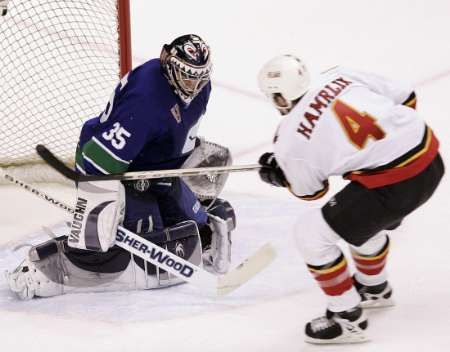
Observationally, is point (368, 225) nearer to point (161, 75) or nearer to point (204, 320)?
point (204, 320)

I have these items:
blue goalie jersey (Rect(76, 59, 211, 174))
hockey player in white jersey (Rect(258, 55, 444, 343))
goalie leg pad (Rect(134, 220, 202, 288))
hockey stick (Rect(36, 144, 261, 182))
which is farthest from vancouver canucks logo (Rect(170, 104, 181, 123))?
hockey player in white jersey (Rect(258, 55, 444, 343))

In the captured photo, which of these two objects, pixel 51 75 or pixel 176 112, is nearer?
pixel 176 112

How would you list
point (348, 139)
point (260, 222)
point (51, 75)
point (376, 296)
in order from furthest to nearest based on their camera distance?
1. point (51, 75)
2. point (260, 222)
3. point (376, 296)
4. point (348, 139)

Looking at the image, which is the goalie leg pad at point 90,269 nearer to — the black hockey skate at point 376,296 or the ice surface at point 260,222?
the ice surface at point 260,222

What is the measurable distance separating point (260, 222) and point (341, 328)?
91 centimetres

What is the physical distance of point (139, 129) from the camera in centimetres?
262

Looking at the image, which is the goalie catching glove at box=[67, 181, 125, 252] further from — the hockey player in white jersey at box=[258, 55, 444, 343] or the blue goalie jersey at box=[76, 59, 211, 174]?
the hockey player in white jersey at box=[258, 55, 444, 343]

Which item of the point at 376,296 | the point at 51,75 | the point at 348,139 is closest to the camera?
the point at 348,139

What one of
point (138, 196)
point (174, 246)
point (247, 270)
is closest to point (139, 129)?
point (138, 196)

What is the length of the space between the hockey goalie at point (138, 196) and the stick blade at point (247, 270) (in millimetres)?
198

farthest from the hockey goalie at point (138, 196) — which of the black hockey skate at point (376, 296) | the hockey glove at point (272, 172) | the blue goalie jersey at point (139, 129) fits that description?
the black hockey skate at point (376, 296)

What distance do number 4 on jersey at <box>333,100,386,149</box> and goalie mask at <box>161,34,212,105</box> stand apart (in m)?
0.57

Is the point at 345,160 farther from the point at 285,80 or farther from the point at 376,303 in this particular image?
the point at 376,303

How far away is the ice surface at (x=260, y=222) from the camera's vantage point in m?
2.47
